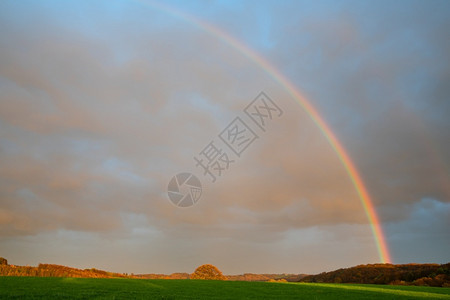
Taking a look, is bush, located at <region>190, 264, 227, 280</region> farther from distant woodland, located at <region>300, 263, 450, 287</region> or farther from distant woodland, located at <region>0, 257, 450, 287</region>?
distant woodland, located at <region>300, 263, 450, 287</region>

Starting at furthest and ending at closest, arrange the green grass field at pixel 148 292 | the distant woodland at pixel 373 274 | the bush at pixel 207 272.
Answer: the distant woodland at pixel 373 274 → the bush at pixel 207 272 → the green grass field at pixel 148 292

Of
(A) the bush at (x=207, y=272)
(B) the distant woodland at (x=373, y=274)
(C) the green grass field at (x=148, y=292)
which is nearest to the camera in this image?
(C) the green grass field at (x=148, y=292)

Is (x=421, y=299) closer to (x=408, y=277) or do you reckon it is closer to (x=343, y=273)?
(x=408, y=277)

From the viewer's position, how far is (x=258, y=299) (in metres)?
25.5

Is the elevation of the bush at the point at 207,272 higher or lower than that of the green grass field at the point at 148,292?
higher

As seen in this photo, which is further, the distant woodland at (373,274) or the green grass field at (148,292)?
the distant woodland at (373,274)

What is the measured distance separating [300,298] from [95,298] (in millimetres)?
15976

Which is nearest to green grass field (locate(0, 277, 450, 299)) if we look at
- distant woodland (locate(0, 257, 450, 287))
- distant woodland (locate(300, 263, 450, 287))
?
distant woodland (locate(0, 257, 450, 287))

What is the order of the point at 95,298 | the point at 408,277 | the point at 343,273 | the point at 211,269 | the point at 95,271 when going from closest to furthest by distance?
the point at 95,298, the point at 95,271, the point at 211,269, the point at 408,277, the point at 343,273

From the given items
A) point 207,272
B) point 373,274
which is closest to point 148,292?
point 207,272

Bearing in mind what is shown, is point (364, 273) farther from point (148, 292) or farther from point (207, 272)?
point (148, 292)

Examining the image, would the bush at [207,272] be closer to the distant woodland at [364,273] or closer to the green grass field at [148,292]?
the distant woodland at [364,273]

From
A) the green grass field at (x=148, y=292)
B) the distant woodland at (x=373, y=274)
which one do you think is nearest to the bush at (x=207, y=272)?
the green grass field at (x=148, y=292)

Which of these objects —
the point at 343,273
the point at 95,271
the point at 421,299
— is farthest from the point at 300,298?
the point at 343,273
